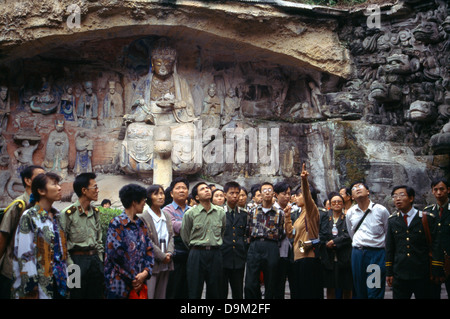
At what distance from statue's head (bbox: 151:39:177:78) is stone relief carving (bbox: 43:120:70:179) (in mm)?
2604

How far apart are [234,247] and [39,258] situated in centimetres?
253

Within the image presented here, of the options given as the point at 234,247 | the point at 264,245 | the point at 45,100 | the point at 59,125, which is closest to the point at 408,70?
the point at 264,245

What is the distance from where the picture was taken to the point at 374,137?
11938mm

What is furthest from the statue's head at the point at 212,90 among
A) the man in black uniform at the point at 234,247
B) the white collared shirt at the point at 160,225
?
the white collared shirt at the point at 160,225

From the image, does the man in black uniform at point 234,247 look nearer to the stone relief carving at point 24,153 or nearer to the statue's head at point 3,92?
the stone relief carving at point 24,153

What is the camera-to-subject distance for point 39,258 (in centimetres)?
443

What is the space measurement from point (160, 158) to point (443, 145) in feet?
19.6

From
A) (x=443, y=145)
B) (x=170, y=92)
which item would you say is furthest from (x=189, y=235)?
(x=170, y=92)

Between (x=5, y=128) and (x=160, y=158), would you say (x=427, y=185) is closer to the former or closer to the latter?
(x=160, y=158)

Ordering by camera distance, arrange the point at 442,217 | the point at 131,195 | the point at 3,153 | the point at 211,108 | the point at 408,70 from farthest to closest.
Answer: the point at 211,108
the point at 3,153
the point at 408,70
the point at 442,217
the point at 131,195

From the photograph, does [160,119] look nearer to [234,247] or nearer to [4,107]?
[4,107]

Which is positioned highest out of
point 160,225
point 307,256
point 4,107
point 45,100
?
point 45,100

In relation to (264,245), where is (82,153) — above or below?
above

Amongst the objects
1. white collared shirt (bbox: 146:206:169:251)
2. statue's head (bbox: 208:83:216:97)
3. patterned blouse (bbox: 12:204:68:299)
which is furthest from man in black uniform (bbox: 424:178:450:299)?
statue's head (bbox: 208:83:216:97)
